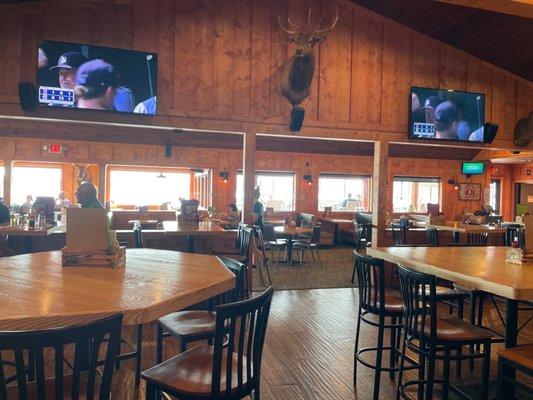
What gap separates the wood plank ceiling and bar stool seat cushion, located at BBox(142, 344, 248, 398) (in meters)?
5.50

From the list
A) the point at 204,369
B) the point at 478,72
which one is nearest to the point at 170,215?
the point at 478,72

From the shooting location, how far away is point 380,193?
594 cm

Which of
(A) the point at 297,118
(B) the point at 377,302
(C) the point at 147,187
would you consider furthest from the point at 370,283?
(C) the point at 147,187

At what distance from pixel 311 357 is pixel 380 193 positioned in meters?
3.18

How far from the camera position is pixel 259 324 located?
172 centimetres

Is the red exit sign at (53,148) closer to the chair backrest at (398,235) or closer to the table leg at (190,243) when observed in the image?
the table leg at (190,243)

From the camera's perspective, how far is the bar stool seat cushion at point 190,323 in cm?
229

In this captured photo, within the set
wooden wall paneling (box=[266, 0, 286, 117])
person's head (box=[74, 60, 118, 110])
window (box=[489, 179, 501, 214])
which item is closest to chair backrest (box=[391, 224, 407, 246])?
wooden wall paneling (box=[266, 0, 286, 117])

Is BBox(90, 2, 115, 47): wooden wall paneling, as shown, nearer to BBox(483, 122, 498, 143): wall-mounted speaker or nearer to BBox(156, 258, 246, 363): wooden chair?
BBox(156, 258, 246, 363): wooden chair

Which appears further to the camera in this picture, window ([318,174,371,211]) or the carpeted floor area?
window ([318,174,371,211])

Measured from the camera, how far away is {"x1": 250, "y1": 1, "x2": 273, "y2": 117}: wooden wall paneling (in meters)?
5.54

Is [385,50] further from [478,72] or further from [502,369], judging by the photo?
[502,369]

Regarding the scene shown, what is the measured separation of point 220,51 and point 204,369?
4513 millimetres

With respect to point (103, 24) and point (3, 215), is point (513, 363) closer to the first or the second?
point (103, 24)
